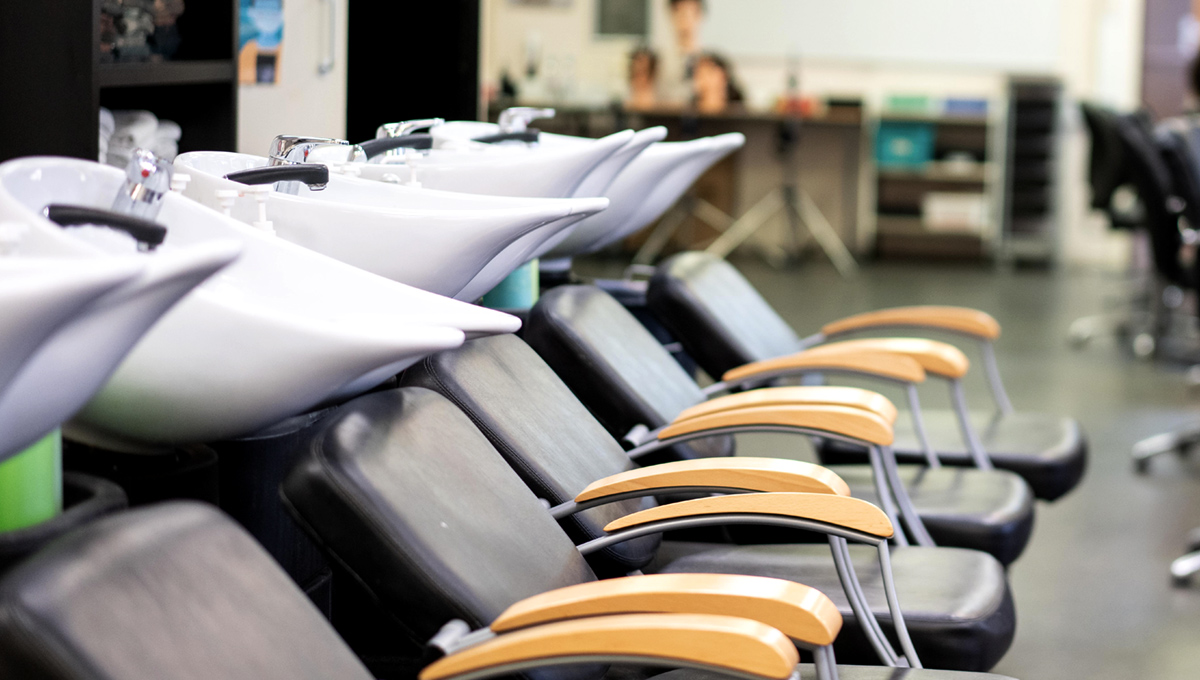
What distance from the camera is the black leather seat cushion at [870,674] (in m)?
1.55

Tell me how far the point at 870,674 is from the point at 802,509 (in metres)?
0.21

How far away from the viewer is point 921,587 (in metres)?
1.90

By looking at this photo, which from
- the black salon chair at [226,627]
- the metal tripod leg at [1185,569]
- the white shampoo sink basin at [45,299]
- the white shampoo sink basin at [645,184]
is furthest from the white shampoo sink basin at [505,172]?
the metal tripod leg at [1185,569]

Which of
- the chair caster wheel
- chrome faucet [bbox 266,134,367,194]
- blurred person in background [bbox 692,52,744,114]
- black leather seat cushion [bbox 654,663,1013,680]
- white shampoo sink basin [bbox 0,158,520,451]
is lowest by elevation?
the chair caster wheel

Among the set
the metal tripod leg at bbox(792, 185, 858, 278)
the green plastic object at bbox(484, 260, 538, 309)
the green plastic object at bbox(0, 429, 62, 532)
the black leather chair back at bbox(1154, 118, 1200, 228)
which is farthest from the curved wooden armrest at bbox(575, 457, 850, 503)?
the metal tripod leg at bbox(792, 185, 858, 278)

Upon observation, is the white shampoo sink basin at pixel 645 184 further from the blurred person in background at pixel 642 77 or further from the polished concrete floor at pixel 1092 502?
the blurred person in background at pixel 642 77

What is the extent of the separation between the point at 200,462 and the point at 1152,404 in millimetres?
4572

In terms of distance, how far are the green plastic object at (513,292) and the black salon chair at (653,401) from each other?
26cm

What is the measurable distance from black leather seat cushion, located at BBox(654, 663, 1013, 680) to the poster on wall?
4.99ft

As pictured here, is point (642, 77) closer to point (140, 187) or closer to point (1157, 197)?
point (1157, 197)

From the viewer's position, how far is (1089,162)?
22.6 feet

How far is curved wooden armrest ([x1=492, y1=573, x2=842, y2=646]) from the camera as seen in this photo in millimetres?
1266

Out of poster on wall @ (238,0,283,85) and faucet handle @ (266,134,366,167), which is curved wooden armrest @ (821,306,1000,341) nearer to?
poster on wall @ (238,0,283,85)

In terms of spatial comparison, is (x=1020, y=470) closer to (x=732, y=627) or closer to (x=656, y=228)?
(x=732, y=627)
